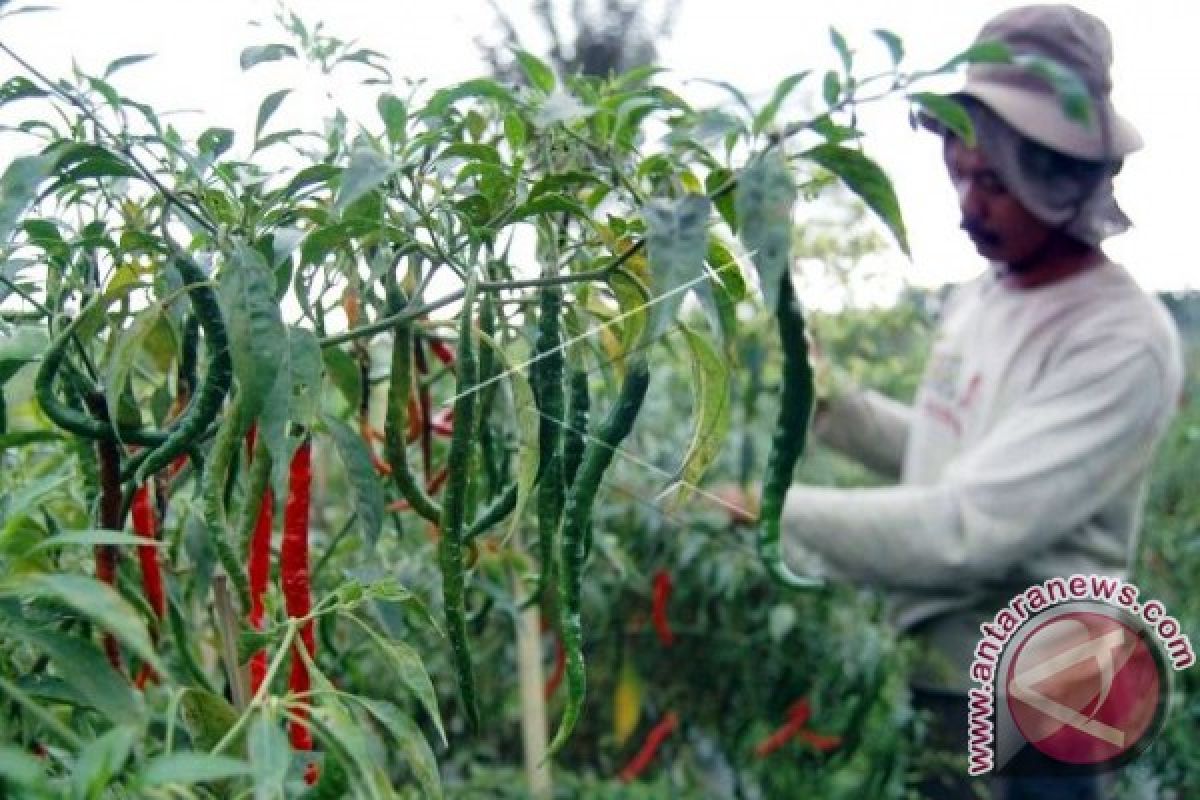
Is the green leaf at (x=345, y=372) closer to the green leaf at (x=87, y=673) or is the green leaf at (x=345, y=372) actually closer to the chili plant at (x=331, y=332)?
the chili plant at (x=331, y=332)

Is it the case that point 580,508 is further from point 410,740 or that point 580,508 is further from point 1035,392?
point 1035,392

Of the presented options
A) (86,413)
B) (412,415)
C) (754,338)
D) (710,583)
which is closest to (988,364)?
(754,338)

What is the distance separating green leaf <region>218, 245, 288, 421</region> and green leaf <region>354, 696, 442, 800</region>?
0.42ft

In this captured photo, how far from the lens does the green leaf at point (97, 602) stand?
46 cm

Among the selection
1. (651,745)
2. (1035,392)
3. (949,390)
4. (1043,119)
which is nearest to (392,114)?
(1043,119)

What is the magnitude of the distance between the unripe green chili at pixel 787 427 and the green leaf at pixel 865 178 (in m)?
0.04

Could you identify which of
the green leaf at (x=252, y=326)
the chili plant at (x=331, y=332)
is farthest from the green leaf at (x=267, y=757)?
the green leaf at (x=252, y=326)

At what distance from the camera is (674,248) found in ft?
1.68

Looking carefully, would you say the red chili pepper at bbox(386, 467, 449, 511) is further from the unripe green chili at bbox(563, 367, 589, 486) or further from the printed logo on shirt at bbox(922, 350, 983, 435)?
the printed logo on shirt at bbox(922, 350, 983, 435)

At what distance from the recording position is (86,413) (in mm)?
675

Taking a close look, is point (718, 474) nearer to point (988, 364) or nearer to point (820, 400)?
point (820, 400)

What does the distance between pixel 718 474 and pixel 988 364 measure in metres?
0.62

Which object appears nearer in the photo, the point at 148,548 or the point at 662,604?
the point at 148,548

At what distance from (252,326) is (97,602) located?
0.42 ft
